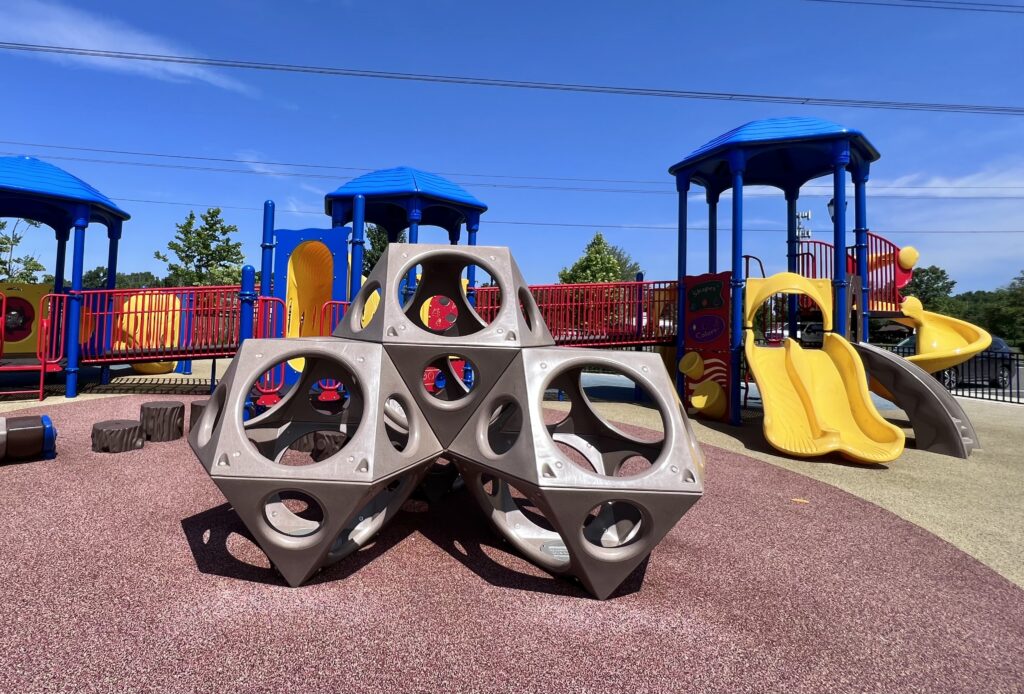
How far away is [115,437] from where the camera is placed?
248 inches

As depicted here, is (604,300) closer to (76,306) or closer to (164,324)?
(164,324)

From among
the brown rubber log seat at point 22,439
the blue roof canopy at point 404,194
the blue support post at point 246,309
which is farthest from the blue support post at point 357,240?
the brown rubber log seat at point 22,439

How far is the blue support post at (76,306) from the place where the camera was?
10.3 meters

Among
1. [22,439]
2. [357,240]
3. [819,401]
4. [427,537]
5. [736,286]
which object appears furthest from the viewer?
[736,286]

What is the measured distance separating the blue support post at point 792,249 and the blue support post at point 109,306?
1551cm

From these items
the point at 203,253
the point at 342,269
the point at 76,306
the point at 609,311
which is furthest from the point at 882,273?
the point at 203,253

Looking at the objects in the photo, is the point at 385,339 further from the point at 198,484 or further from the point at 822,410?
the point at 822,410

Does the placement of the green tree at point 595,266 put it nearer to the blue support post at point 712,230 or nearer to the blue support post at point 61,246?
the blue support post at point 712,230

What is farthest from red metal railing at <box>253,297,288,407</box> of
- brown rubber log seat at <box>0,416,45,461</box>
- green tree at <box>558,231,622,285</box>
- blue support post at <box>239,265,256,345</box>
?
green tree at <box>558,231,622,285</box>

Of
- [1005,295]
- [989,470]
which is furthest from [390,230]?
[1005,295]

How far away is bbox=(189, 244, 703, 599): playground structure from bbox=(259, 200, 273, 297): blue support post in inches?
193

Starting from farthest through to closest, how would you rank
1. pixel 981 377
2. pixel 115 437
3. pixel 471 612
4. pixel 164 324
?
pixel 981 377, pixel 164 324, pixel 115 437, pixel 471 612

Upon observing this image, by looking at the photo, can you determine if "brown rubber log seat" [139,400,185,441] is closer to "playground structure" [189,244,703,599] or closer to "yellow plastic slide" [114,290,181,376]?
"playground structure" [189,244,703,599]

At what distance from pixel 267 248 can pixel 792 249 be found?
12.0 metres
